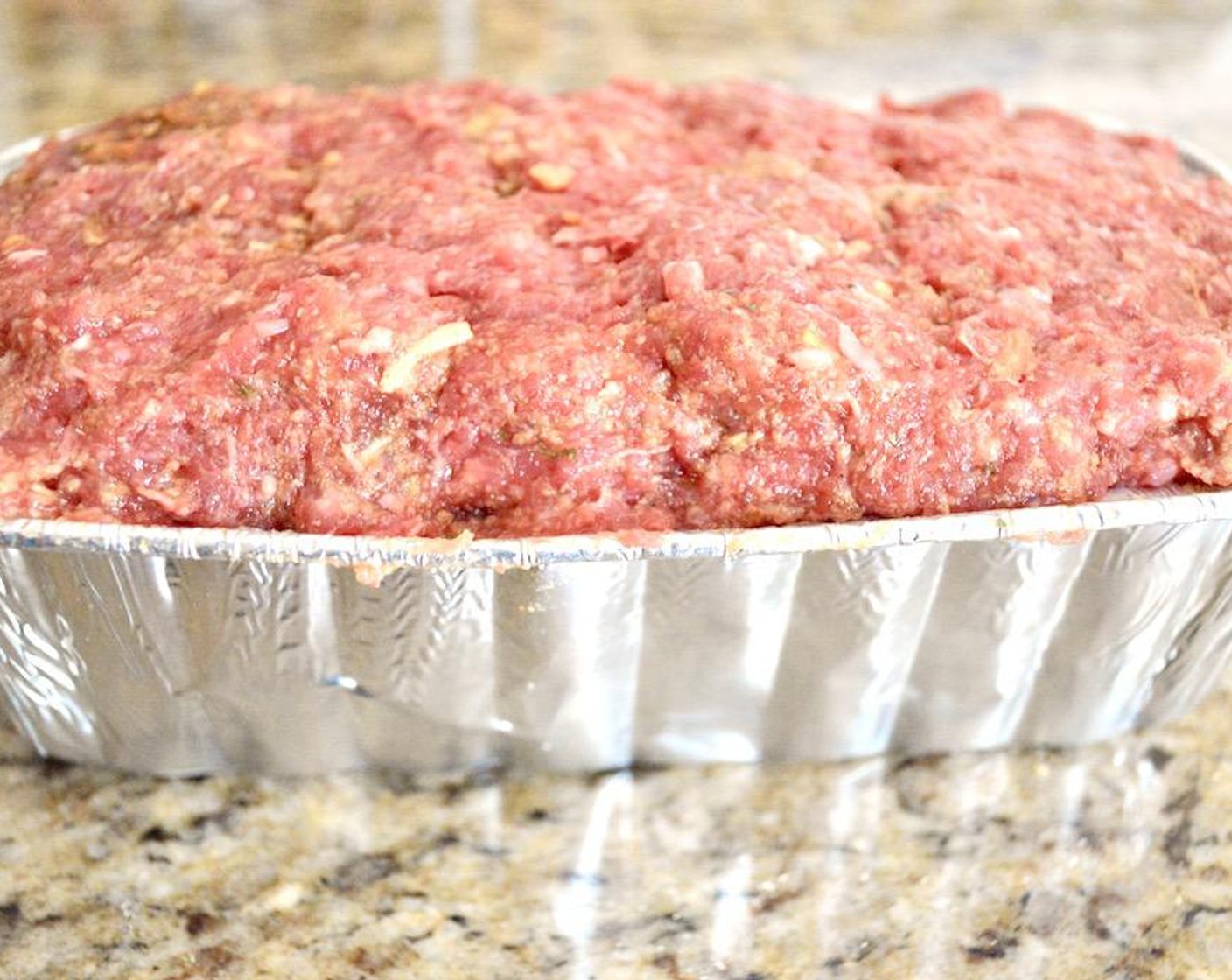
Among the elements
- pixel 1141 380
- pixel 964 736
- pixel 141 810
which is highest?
Result: pixel 1141 380

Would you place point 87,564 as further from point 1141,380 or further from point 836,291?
point 1141,380

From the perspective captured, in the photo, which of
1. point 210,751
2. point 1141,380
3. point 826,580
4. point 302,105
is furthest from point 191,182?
point 1141,380

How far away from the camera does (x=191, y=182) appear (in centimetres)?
183

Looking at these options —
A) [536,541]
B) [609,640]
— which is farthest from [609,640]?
[536,541]

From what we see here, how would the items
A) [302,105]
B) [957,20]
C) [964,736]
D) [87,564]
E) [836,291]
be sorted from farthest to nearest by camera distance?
[957,20] → [302,105] → [964,736] → [836,291] → [87,564]

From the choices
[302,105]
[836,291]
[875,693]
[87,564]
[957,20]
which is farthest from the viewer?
[957,20]

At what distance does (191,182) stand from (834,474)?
1.07 metres

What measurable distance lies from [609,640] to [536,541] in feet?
0.84

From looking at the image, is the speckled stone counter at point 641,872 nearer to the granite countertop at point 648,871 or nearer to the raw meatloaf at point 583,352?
the granite countertop at point 648,871

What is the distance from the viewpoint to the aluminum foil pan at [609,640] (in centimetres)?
146

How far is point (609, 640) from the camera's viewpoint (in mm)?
1606

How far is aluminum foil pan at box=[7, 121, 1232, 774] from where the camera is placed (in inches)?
57.4

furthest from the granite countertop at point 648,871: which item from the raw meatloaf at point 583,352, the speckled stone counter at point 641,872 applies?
the raw meatloaf at point 583,352

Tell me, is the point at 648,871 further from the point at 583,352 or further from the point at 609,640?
the point at 583,352
